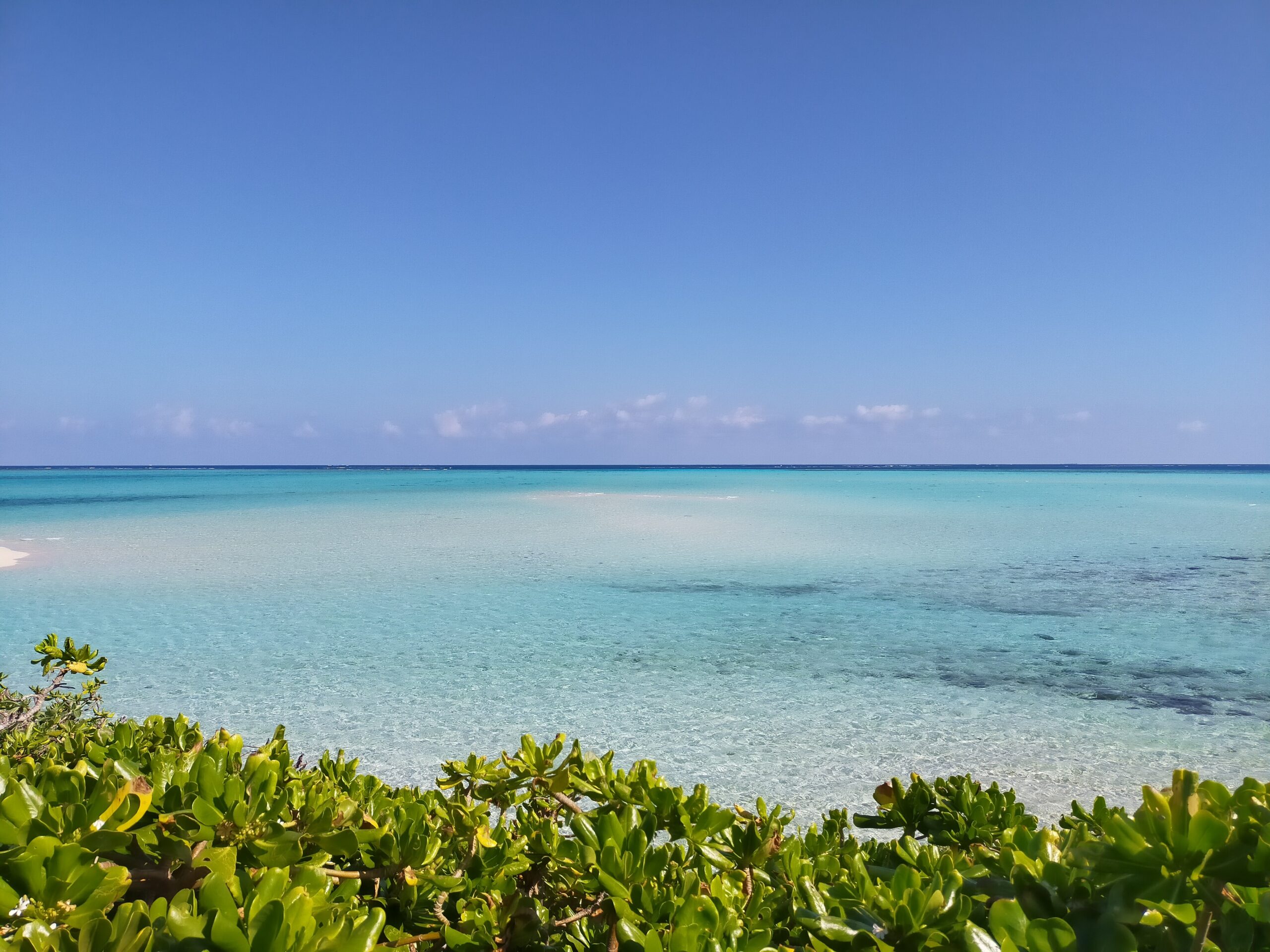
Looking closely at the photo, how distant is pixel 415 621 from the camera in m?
9.00

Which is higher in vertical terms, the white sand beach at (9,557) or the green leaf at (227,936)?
the green leaf at (227,936)

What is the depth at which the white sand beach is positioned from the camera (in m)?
12.9

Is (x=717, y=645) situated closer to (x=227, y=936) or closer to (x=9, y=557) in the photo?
(x=227, y=936)

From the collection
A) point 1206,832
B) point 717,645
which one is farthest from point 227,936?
point 717,645

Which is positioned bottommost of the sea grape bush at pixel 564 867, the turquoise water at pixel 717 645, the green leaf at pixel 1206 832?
the turquoise water at pixel 717 645

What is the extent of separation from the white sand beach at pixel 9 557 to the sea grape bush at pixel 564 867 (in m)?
15.2

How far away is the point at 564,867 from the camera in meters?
1.18

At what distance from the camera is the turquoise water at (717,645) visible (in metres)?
5.25

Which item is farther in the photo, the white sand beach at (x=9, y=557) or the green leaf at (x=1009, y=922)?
the white sand beach at (x=9, y=557)

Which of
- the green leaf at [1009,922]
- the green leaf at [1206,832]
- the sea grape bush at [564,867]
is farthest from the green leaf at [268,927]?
the green leaf at [1206,832]

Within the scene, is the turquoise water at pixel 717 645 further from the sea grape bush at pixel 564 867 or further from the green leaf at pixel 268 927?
the green leaf at pixel 268 927

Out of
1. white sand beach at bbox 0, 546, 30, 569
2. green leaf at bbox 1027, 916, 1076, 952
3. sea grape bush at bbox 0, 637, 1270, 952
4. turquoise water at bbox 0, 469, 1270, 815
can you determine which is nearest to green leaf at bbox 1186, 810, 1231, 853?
sea grape bush at bbox 0, 637, 1270, 952

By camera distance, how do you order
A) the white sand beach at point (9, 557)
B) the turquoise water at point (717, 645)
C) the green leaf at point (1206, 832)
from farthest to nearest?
the white sand beach at point (9, 557)
the turquoise water at point (717, 645)
the green leaf at point (1206, 832)

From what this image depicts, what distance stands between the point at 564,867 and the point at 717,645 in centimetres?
694
